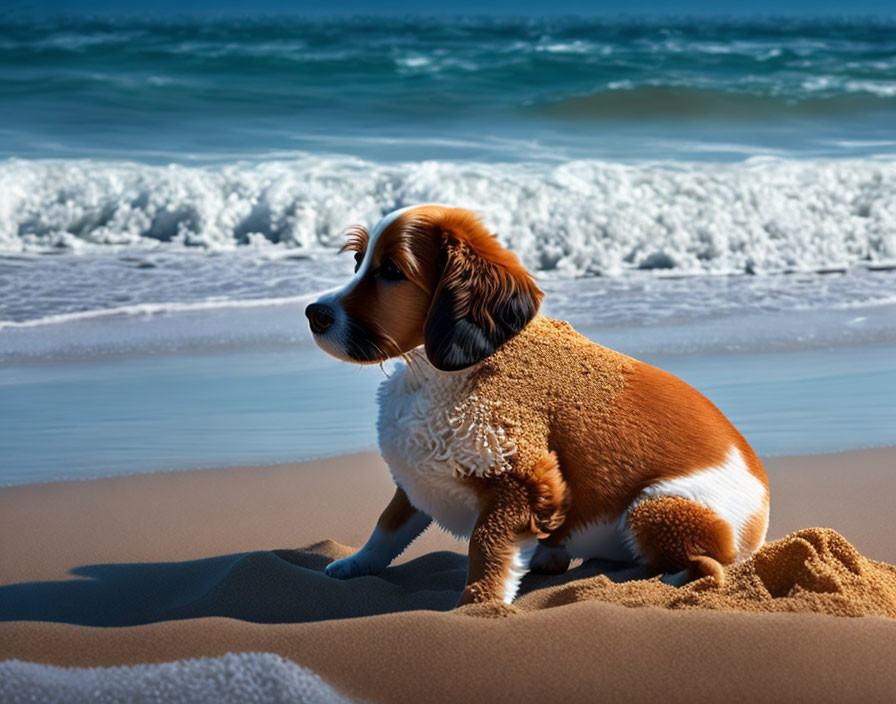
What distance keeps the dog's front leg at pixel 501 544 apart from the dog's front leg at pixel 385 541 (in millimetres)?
487

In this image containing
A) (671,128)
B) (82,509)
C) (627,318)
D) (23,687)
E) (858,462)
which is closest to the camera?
(23,687)

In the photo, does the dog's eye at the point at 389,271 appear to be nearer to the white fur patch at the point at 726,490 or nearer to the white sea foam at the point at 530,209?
the white fur patch at the point at 726,490

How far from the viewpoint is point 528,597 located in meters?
2.95

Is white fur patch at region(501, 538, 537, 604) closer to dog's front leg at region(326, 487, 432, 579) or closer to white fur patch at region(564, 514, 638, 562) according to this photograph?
white fur patch at region(564, 514, 638, 562)

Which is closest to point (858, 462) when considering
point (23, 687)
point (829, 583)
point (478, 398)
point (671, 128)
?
point (829, 583)

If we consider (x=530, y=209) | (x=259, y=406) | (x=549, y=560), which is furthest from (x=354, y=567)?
Result: (x=530, y=209)

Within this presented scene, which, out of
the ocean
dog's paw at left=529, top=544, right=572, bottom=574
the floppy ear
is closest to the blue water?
the ocean

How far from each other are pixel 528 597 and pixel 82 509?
6.33 feet

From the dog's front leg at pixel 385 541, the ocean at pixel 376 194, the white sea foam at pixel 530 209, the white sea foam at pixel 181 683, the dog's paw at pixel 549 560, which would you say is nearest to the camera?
the white sea foam at pixel 181 683

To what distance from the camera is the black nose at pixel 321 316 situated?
9.34 ft

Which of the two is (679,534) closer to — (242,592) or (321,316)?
(321,316)

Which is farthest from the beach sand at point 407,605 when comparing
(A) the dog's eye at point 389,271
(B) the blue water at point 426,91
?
(B) the blue water at point 426,91

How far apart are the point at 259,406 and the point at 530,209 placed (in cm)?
606

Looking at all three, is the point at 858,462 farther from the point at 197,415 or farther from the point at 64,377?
the point at 64,377
